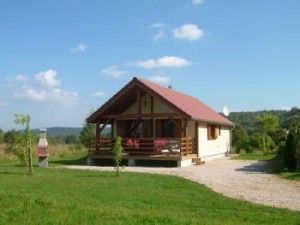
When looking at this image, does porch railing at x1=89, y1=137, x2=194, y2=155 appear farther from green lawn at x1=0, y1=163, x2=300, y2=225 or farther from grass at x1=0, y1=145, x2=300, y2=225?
green lawn at x1=0, y1=163, x2=300, y2=225

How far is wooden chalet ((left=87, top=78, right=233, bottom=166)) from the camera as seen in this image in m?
23.6

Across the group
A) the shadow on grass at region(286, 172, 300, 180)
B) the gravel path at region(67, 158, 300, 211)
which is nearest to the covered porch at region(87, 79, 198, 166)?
the gravel path at region(67, 158, 300, 211)

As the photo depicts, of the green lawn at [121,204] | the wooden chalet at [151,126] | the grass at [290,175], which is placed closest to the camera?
the green lawn at [121,204]

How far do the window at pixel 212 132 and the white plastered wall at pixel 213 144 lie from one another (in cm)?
26

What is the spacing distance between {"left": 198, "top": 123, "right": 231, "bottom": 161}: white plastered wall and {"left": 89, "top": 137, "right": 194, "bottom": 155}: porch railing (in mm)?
1858

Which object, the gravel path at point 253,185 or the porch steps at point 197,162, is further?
the porch steps at point 197,162

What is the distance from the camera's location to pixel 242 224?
8969 mm

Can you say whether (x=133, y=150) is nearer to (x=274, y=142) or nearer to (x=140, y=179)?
(x=140, y=179)

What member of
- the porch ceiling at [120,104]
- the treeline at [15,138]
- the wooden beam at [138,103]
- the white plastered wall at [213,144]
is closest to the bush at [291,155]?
the white plastered wall at [213,144]

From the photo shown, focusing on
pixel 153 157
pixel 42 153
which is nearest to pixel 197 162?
pixel 153 157

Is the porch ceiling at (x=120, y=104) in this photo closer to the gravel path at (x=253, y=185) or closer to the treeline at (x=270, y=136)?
the gravel path at (x=253, y=185)

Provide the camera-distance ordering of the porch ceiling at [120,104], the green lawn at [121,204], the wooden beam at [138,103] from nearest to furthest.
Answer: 1. the green lawn at [121,204]
2. the wooden beam at [138,103]
3. the porch ceiling at [120,104]

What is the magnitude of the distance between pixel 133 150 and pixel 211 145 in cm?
675

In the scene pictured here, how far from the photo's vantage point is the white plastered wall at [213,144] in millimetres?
26891
